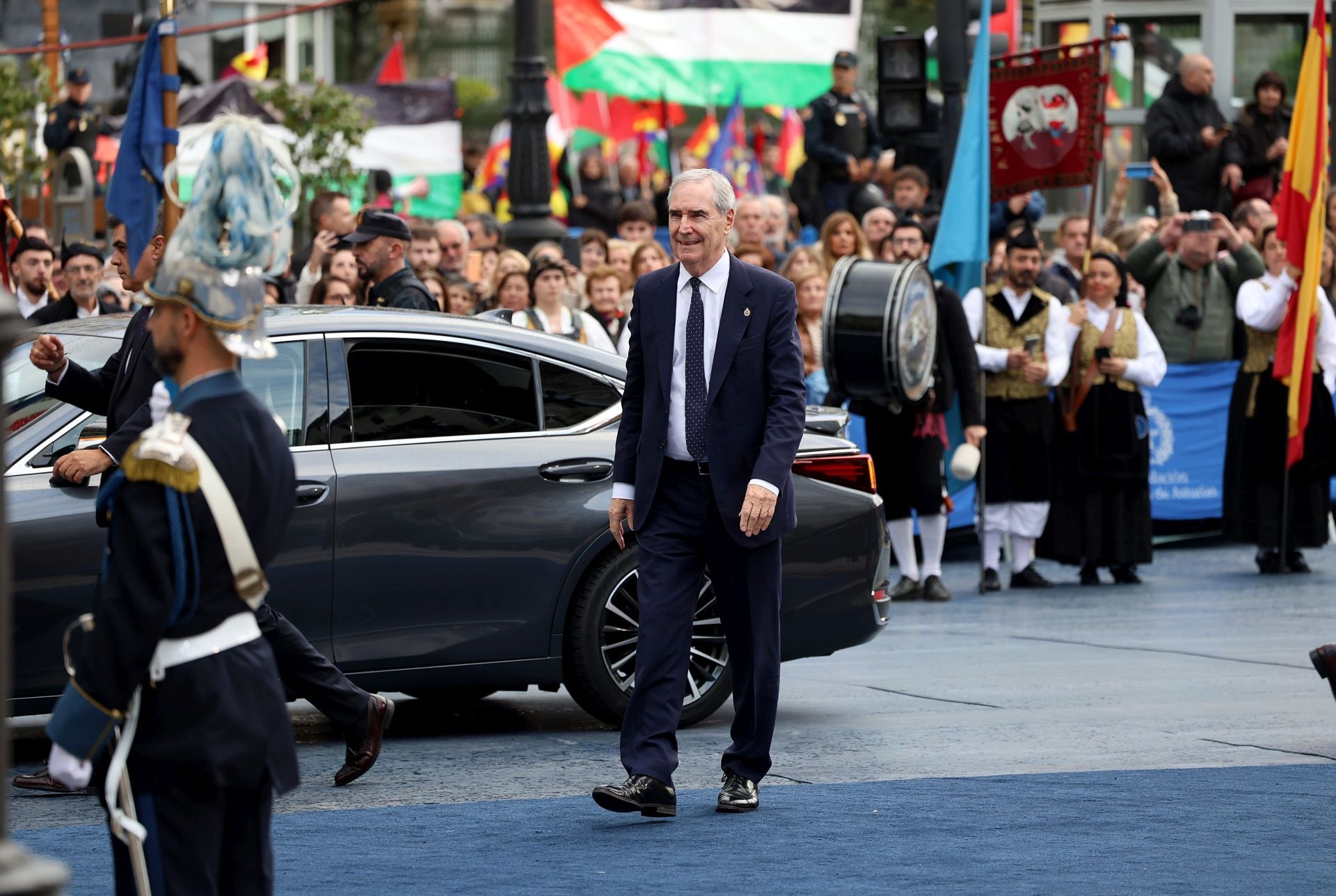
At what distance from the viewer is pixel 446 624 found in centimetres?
821

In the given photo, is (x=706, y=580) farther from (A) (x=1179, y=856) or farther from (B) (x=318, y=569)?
(A) (x=1179, y=856)

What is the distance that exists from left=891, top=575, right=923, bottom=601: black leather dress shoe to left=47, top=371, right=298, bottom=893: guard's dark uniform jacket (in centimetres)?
914

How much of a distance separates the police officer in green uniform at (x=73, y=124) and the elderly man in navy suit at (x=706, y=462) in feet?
44.2

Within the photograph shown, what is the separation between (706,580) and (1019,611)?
4.49m

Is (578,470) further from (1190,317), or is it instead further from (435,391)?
(1190,317)

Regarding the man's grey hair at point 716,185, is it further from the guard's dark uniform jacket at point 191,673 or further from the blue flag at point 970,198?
the blue flag at point 970,198

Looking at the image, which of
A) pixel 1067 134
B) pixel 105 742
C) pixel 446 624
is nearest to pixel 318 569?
pixel 446 624

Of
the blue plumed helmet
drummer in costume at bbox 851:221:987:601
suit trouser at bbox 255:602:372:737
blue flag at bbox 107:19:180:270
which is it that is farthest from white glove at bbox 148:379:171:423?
drummer in costume at bbox 851:221:987:601

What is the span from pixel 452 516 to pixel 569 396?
729mm

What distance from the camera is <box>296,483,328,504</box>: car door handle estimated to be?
7.92m

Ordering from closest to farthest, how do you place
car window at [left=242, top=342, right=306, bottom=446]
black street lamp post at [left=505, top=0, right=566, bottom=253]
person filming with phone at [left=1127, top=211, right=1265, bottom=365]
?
car window at [left=242, top=342, right=306, bottom=446], person filming with phone at [left=1127, top=211, right=1265, bottom=365], black street lamp post at [left=505, top=0, right=566, bottom=253]

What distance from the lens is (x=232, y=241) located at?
4.43 metres

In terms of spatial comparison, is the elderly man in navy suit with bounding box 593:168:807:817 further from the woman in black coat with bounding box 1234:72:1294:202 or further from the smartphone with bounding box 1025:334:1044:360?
the woman in black coat with bounding box 1234:72:1294:202

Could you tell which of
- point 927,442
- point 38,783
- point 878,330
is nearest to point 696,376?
point 38,783
